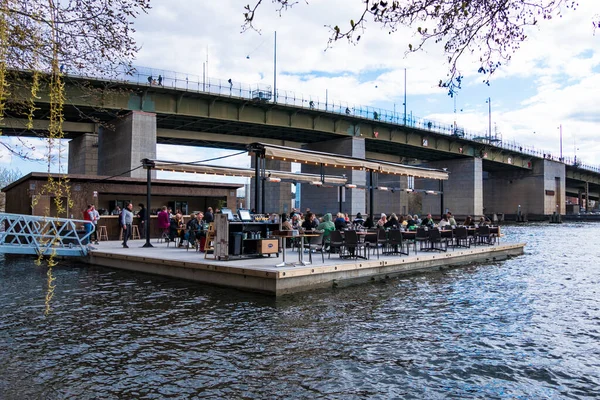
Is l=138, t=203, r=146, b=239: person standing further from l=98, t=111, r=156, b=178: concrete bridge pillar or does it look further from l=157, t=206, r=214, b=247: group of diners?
l=98, t=111, r=156, b=178: concrete bridge pillar

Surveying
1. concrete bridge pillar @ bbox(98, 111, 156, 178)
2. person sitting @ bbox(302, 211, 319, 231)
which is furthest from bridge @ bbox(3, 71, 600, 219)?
person sitting @ bbox(302, 211, 319, 231)

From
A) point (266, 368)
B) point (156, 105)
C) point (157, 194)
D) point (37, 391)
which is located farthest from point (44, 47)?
point (156, 105)

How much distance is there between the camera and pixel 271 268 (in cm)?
1185

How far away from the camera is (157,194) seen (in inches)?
1004

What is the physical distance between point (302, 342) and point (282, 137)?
4071 cm

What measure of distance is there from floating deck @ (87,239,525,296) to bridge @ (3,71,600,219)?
572 centimetres

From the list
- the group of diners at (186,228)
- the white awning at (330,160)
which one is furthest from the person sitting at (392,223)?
the group of diners at (186,228)

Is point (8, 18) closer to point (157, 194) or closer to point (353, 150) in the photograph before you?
point (157, 194)

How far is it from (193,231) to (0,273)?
20.9 feet

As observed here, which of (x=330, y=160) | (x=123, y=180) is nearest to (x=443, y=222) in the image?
(x=330, y=160)

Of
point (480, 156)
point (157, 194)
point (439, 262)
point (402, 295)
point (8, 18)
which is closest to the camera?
point (8, 18)

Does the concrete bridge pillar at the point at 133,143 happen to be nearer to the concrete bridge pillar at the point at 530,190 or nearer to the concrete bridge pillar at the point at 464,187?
the concrete bridge pillar at the point at 464,187

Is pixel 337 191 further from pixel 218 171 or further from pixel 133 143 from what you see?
pixel 218 171

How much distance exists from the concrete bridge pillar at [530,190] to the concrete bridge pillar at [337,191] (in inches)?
1545
